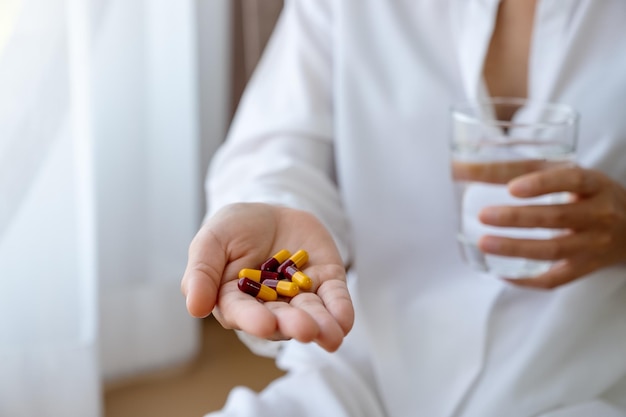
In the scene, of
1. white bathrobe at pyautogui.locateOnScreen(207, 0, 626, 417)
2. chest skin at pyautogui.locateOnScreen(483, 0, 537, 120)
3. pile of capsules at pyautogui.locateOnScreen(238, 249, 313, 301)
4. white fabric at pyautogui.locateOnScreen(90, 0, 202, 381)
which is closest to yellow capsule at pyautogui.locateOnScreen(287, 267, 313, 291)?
pile of capsules at pyautogui.locateOnScreen(238, 249, 313, 301)

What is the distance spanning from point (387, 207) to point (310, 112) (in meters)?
0.16

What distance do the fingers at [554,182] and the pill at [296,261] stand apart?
0.22 m

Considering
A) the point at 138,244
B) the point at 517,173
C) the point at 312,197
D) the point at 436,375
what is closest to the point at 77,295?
the point at 138,244

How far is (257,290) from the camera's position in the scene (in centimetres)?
67

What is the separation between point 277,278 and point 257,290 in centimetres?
4

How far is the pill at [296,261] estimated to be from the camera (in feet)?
2.33

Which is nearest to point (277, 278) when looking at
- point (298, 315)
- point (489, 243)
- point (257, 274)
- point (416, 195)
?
point (257, 274)

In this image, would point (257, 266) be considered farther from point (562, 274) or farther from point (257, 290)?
point (562, 274)

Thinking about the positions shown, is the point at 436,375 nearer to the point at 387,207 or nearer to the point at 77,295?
the point at 387,207

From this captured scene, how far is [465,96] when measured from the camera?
3.29 ft

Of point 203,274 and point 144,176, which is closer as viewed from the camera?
point 203,274

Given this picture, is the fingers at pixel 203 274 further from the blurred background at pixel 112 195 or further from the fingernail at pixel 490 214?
the blurred background at pixel 112 195

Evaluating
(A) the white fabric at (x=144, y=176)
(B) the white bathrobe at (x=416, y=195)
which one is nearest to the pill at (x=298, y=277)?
(B) the white bathrobe at (x=416, y=195)

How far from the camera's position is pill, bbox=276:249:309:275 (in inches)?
28.0
